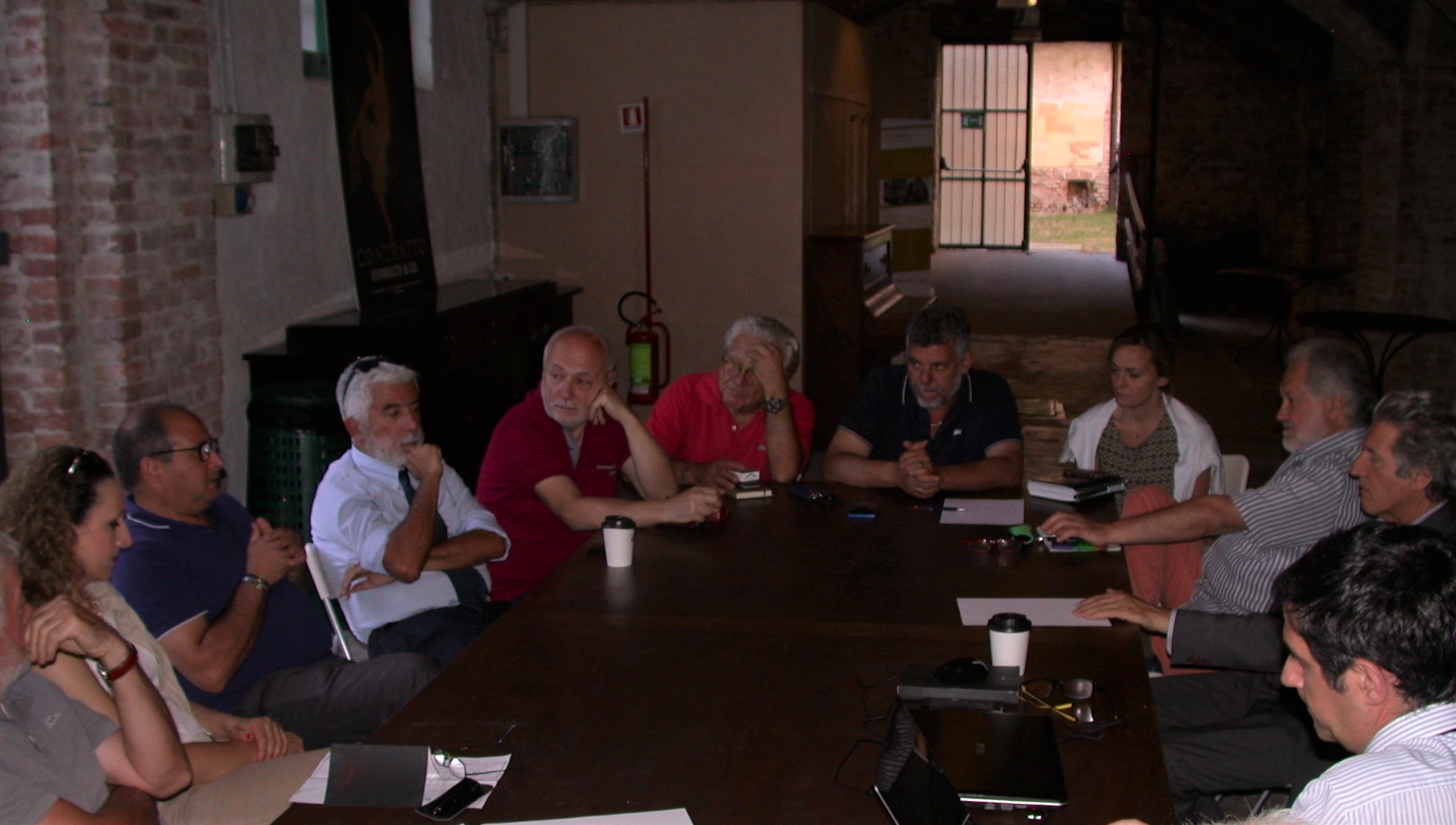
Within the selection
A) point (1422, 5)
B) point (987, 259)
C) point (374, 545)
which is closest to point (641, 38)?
point (1422, 5)

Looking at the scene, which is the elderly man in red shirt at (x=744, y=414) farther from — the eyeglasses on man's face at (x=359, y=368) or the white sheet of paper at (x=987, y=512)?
the eyeglasses on man's face at (x=359, y=368)

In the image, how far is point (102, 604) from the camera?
2.71m

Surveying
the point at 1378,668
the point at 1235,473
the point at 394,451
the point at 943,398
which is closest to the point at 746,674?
the point at 1378,668

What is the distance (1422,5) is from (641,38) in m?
5.22

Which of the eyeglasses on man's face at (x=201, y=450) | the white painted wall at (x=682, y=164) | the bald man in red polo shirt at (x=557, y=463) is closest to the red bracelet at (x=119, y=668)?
the eyeglasses on man's face at (x=201, y=450)

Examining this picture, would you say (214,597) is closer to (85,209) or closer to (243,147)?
(85,209)

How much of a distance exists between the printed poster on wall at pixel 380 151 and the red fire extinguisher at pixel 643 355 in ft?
5.16

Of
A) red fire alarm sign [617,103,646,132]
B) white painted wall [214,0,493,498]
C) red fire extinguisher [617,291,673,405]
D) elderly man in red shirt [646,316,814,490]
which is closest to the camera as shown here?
elderly man in red shirt [646,316,814,490]

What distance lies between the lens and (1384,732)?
1.90m

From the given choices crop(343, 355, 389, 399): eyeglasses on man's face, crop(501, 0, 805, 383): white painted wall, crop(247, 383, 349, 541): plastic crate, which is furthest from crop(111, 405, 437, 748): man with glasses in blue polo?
crop(501, 0, 805, 383): white painted wall

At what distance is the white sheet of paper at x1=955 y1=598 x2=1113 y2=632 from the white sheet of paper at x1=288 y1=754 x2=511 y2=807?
115cm

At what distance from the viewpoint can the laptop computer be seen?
209 cm

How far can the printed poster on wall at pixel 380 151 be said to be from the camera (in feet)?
21.0

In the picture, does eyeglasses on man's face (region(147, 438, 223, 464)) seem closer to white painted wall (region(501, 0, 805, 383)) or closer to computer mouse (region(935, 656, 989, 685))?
computer mouse (region(935, 656, 989, 685))
